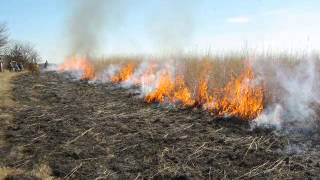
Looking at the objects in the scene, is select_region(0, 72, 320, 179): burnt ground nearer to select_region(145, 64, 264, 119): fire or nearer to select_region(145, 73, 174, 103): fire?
select_region(145, 64, 264, 119): fire

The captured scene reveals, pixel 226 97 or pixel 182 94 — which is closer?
pixel 226 97

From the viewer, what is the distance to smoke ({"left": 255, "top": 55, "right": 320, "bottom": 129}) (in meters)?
9.82

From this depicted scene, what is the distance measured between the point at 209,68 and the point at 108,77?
1076cm

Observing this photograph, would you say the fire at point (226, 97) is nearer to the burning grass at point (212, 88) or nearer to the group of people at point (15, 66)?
the burning grass at point (212, 88)

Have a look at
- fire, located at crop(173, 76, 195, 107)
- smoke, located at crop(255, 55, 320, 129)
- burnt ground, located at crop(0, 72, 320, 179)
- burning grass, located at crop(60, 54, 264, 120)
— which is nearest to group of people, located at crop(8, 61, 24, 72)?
burning grass, located at crop(60, 54, 264, 120)

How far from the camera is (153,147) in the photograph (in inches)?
333

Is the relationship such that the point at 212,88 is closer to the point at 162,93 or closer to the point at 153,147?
the point at 162,93

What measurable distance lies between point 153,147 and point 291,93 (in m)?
4.31

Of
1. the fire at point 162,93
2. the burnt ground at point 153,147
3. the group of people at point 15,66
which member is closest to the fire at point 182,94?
the fire at point 162,93

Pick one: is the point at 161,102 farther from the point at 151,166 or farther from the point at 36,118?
the point at 151,166

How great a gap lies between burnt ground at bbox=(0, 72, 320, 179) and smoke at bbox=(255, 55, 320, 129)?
656mm

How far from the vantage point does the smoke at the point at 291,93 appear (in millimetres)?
9820

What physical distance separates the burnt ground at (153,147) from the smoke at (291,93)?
25.8 inches

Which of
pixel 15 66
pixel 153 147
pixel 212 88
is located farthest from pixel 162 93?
pixel 15 66
